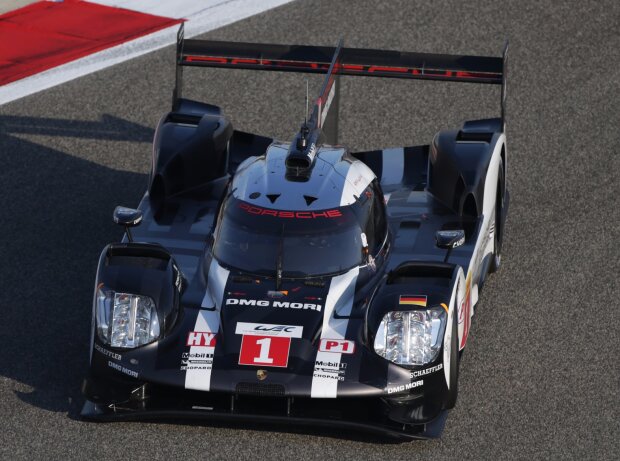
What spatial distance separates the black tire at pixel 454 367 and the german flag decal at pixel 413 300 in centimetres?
28

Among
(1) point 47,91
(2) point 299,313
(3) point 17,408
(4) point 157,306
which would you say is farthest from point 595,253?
(1) point 47,91

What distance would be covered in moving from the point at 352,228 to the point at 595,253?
8.87ft

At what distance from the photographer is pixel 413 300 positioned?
339 inches

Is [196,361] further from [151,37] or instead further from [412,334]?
[151,37]

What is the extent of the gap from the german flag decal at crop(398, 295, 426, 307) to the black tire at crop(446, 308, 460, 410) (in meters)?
0.28

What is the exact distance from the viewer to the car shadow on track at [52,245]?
9.47m

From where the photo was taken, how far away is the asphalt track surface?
8.69 meters

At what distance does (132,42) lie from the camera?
49.5 ft

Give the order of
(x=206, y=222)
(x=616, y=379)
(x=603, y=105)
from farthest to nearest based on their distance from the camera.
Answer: (x=603, y=105), (x=206, y=222), (x=616, y=379)

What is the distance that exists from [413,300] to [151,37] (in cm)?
741

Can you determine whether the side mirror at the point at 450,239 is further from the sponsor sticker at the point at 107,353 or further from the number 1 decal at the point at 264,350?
the sponsor sticker at the point at 107,353

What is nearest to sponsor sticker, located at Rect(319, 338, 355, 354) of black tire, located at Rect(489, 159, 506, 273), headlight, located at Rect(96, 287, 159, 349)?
headlight, located at Rect(96, 287, 159, 349)

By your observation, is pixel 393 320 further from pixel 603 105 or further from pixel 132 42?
pixel 132 42

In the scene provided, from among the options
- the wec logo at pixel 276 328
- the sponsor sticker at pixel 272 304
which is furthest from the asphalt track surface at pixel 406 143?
the sponsor sticker at pixel 272 304
